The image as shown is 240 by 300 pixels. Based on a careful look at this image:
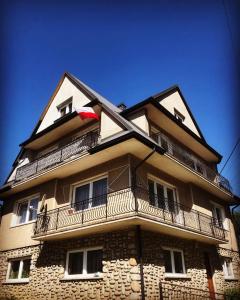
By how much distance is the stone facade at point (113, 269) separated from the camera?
9750 mm

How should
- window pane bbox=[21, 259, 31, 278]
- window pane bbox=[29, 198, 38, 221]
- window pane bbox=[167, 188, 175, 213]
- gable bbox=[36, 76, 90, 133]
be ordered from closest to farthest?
window pane bbox=[167, 188, 175, 213] < window pane bbox=[21, 259, 31, 278] < window pane bbox=[29, 198, 38, 221] < gable bbox=[36, 76, 90, 133]

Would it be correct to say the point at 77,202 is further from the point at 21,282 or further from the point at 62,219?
the point at 21,282

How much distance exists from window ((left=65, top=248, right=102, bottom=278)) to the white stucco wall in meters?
9.80

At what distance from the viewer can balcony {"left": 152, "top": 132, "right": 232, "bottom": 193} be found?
47.7 ft

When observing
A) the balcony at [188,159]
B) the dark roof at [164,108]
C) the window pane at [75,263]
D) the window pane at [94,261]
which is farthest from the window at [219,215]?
the window pane at [75,263]

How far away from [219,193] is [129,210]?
10360mm

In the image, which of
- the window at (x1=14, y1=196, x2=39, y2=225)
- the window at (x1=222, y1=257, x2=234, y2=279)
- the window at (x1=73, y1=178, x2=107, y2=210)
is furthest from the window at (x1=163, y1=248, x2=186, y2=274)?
the window at (x1=14, y1=196, x2=39, y2=225)

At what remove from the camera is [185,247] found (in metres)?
13.1

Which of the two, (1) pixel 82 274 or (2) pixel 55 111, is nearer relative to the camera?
(1) pixel 82 274

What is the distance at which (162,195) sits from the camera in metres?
13.4

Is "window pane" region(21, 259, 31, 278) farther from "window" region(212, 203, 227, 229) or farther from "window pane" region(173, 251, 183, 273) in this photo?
"window" region(212, 203, 227, 229)

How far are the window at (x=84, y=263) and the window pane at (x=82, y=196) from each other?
2.07 m

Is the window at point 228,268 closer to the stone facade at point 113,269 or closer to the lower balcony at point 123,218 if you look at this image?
the stone facade at point 113,269

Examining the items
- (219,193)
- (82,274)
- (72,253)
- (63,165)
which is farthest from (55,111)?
(219,193)
